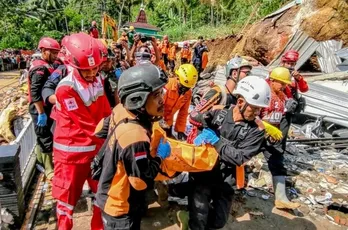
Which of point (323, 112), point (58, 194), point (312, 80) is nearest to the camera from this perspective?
point (58, 194)

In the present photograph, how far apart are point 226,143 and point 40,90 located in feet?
7.93

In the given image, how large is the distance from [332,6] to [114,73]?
1006 cm

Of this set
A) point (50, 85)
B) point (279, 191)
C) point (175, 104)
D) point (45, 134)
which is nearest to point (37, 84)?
point (50, 85)

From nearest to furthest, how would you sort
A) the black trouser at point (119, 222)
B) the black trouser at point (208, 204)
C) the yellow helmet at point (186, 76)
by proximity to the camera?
1. the black trouser at point (119, 222)
2. the black trouser at point (208, 204)
3. the yellow helmet at point (186, 76)

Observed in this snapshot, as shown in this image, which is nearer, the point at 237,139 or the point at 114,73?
the point at 237,139

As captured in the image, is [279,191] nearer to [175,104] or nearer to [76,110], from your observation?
[175,104]

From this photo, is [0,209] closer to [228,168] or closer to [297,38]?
[228,168]

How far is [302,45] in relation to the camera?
35.3 ft

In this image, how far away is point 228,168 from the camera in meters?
3.16

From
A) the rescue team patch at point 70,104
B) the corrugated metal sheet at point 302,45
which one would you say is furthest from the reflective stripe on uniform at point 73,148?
the corrugated metal sheet at point 302,45

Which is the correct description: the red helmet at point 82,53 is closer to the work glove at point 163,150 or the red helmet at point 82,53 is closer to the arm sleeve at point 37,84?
the work glove at point 163,150

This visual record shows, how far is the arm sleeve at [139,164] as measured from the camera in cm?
210

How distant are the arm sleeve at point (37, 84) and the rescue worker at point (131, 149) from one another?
2.06m

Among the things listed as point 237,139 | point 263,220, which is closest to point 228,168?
point 237,139
